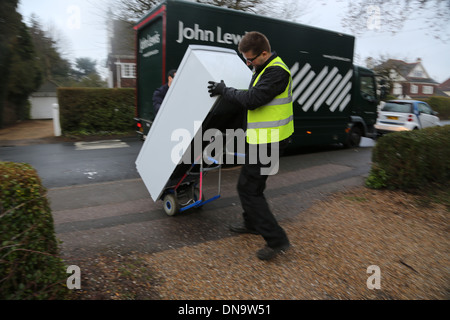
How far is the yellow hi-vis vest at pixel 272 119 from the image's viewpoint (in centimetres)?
305

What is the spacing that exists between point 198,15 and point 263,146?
13.7 ft

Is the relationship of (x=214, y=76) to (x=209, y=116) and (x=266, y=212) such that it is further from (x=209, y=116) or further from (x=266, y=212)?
(x=266, y=212)

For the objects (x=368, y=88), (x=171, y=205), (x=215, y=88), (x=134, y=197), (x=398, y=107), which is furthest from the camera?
(x=398, y=107)

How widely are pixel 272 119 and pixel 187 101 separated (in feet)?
3.18

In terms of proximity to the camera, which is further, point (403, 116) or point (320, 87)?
point (403, 116)

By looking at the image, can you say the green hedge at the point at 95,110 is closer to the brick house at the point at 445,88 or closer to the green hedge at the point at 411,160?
the green hedge at the point at 411,160

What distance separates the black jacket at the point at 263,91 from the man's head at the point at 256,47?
20 cm

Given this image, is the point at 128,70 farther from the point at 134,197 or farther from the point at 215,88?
the point at 215,88

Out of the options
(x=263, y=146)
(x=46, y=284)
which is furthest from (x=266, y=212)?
(x=46, y=284)

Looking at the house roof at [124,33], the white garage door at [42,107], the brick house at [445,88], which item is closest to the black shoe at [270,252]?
the house roof at [124,33]

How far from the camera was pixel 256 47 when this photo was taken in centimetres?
308

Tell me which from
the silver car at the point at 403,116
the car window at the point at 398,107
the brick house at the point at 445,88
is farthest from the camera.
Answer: the brick house at the point at 445,88

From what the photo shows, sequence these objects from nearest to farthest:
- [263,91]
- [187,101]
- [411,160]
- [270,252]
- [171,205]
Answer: [263,91] → [270,252] → [187,101] → [171,205] → [411,160]
